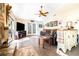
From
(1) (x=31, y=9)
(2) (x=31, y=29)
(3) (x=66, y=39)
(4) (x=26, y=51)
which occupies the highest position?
(1) (x=31, y=9)

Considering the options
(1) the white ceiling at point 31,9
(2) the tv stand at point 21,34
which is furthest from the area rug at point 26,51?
(1) the white ceiling at point 31,9

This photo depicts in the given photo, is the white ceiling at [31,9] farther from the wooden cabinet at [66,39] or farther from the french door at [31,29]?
the wooden cabinet at [66,39]

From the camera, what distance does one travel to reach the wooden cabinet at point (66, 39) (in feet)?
8.27

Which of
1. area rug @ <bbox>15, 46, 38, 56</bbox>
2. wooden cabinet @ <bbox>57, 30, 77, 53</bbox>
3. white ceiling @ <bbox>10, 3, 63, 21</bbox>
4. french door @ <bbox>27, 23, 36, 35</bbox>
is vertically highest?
white ceiling @ <bbox>10, 3, 63, 21</bbox>

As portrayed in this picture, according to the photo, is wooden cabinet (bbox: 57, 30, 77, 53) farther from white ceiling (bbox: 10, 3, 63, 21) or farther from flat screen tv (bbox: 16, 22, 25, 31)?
flat screen tv (bbox: 16, 22, 25, 31)

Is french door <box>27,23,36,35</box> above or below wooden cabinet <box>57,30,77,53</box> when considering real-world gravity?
above

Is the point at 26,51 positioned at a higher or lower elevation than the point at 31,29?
lower

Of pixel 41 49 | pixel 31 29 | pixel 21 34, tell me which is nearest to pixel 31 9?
pixel 31 29

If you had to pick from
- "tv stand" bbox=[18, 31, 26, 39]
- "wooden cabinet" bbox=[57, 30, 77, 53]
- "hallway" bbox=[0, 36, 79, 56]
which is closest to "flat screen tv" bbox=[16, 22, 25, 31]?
"tv stand" bbox=[18, 31, 26, 39]

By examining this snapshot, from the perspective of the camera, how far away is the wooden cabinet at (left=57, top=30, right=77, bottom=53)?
2521mm

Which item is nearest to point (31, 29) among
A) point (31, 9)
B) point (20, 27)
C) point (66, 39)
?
point (20, 27)

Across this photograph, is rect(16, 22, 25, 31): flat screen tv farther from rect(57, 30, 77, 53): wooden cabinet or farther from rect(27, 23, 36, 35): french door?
rect(57, 30, 77, 53): wooden cabinet

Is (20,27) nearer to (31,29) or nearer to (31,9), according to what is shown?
(31,29)

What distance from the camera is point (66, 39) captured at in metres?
2.54
